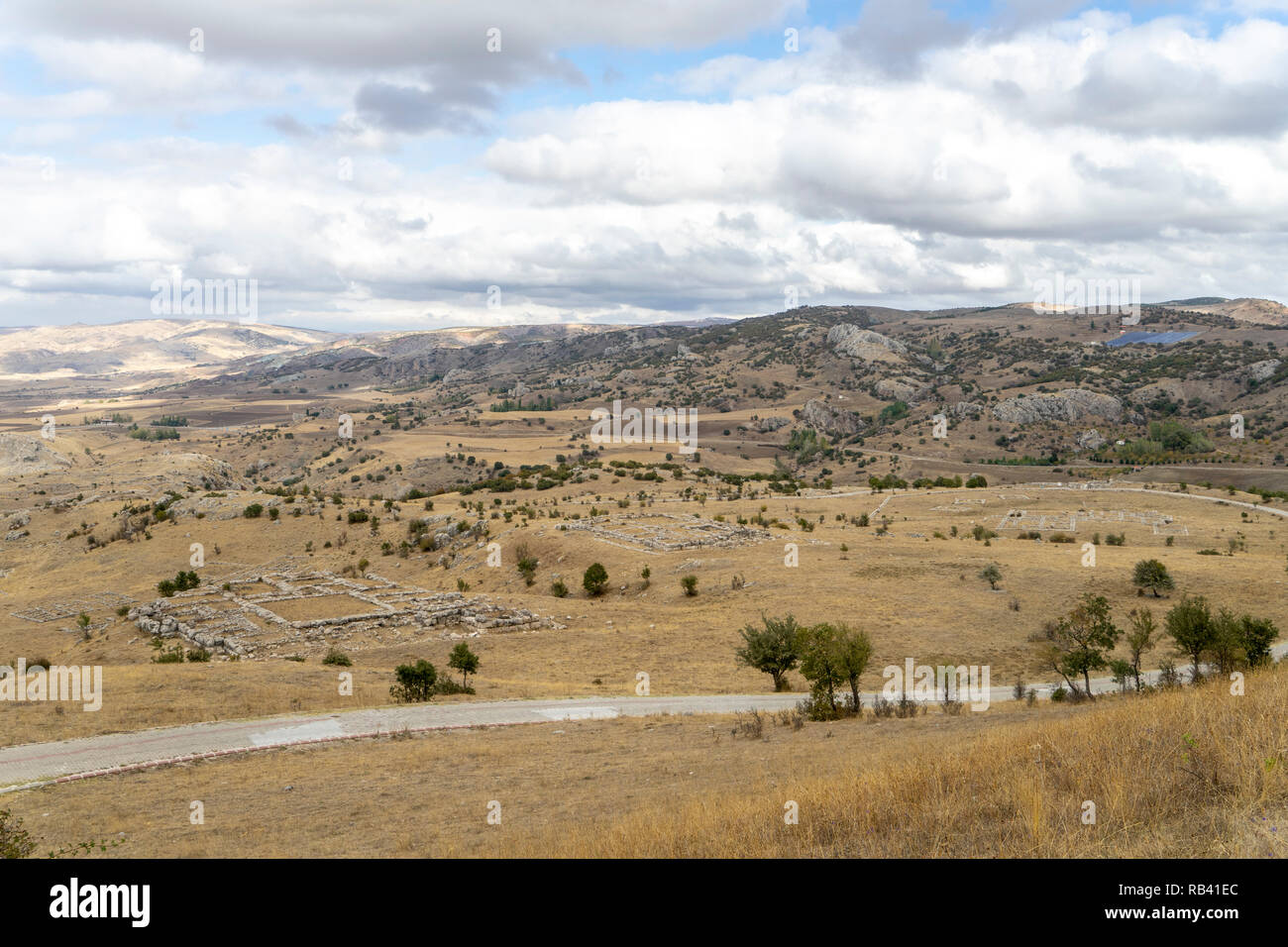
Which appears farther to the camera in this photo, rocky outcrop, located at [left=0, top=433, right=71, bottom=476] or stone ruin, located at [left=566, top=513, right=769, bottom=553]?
rocky outcrop, located at [left=0, top=433, right=71, bottom=476]

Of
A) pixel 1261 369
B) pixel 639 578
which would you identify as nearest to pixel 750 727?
pixel 639 578

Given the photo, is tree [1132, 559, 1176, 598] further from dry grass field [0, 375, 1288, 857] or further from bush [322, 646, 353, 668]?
bush [322, 646, 353, 668]

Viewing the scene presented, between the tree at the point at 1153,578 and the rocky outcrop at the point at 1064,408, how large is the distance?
9686 cm

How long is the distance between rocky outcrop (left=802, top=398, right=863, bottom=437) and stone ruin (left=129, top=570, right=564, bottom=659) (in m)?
108

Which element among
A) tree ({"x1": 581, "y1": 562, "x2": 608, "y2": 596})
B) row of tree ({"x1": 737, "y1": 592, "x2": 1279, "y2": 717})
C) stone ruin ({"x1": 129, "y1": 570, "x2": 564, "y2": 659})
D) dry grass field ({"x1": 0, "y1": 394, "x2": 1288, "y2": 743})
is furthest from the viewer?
tree ({"x1": 581, "y1": 562, "x2": 608, "y2": 596})

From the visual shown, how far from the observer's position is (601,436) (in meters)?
134

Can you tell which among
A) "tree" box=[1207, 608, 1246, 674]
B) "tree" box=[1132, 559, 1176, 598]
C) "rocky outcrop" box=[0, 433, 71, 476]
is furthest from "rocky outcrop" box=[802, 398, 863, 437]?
"rocky outcrop" box=[0, 433, 71, 476]

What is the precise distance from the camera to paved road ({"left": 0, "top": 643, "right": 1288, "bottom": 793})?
17750 millimetres

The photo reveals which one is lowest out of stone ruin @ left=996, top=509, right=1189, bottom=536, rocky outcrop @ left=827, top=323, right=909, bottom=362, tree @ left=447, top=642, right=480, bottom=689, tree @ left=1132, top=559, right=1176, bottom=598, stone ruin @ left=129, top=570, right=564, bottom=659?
stone ruin @ left=129, top=570, right=564, bottom=659

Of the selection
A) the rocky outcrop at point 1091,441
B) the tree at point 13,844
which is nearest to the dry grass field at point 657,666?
the tree at point 13,844

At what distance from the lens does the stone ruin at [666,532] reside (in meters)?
51.4

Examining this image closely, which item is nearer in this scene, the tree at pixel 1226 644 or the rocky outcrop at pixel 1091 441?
the tree at pixel 1226 644

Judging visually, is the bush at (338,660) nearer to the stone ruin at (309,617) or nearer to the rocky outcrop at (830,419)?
the stone ruin at (309,617)

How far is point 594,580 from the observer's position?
44594mm
